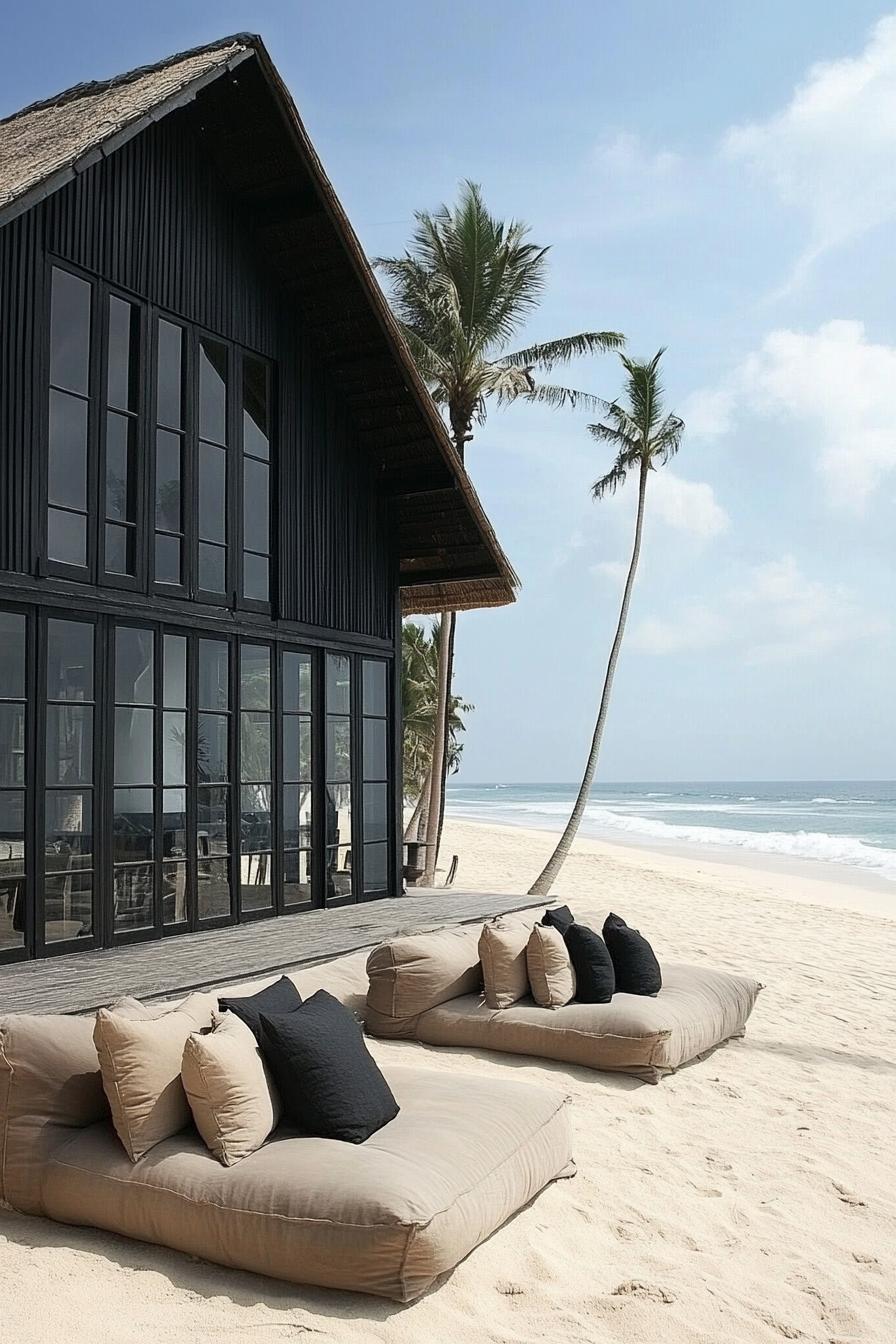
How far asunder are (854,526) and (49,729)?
140ft

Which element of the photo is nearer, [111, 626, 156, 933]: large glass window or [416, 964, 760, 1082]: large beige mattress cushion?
[416, 964, 760, 1082]: large beige mattress cushion

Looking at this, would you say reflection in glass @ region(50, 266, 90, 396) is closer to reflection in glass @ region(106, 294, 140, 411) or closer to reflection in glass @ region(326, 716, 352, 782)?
reflection in glass @ region(106, 294, 140, 411)

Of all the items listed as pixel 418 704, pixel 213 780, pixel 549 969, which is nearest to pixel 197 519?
pixel 213 780

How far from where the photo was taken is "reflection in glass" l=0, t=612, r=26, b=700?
5.76 metres

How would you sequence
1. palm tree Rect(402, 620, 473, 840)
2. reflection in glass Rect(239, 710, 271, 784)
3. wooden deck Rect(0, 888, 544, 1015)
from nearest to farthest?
1. wooden deck Rect(0, 888, 544, 1015)
2. reflection in glass Rect(239, 710, 271, 784)
3. palm tree Rect(402, 620, 473, 840)

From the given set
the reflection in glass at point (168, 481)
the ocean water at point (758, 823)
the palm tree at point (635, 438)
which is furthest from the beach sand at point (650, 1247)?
the ocean water at point (758, 823)

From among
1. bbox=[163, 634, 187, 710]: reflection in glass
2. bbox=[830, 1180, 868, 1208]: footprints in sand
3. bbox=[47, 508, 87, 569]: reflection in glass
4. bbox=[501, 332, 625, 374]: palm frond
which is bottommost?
bbox=[830, 1180, 868, 1208]: footprints in sand

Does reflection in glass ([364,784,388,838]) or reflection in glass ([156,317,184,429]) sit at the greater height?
reflection in glass ([156,317,184,429])

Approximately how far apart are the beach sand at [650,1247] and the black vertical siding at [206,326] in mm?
3705

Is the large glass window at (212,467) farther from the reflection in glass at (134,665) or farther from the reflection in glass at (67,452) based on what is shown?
the reflection in glass at (67,452)

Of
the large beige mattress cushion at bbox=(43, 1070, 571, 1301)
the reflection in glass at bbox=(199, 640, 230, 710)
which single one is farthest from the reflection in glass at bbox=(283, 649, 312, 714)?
the large beige mattress cushion at bbox=(43, 1070, 571, 1301)

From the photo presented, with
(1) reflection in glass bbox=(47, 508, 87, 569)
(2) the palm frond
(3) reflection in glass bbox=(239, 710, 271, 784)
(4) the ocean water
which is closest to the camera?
(1) reflection in glass bbox=(47, 508, 87, 569)

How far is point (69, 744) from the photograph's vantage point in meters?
6.09

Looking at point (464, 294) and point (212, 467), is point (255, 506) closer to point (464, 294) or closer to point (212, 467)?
point (212, 467)
